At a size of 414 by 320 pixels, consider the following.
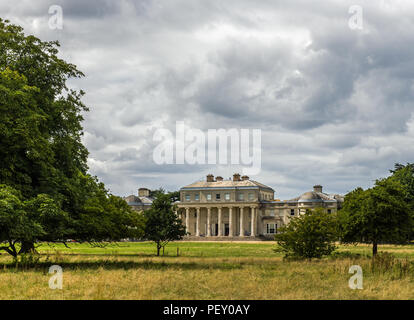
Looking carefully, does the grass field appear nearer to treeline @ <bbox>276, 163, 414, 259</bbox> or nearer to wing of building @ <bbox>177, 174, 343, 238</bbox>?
treeline @ <bbox>276, 163, 414, 259</bbox>

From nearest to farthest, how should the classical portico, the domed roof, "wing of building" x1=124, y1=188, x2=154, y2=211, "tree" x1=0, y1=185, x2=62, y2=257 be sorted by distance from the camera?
"tree" x1=0, y1=185, x2=62, y2=257 < the domed roof < the classical portico < "wing of building" x1=124, y1=188, x2=154, y2=211

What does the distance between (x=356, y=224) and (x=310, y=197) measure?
80.4 m

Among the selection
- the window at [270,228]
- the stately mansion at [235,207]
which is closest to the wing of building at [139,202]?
the stately mansion at [235,207]

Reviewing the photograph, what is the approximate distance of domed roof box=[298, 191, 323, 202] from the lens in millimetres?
114875

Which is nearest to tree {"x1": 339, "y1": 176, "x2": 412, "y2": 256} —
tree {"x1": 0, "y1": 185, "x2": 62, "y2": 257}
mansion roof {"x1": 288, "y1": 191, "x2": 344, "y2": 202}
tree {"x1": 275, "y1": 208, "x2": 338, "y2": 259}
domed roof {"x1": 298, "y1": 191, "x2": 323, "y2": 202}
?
tree {"x1": 275, "y1": 208, "x2": 338, "y2": 259}

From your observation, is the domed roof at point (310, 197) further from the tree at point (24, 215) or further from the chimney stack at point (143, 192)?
the tree at point (24, 215)

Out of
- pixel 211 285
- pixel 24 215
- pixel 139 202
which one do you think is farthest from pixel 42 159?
pixel 139 202

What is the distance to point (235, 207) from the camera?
409 feet

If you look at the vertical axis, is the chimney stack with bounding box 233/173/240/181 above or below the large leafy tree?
above

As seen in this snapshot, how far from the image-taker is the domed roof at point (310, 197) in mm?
114875

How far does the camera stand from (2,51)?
28.8m

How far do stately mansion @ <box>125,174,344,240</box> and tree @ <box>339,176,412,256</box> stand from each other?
258 feet
